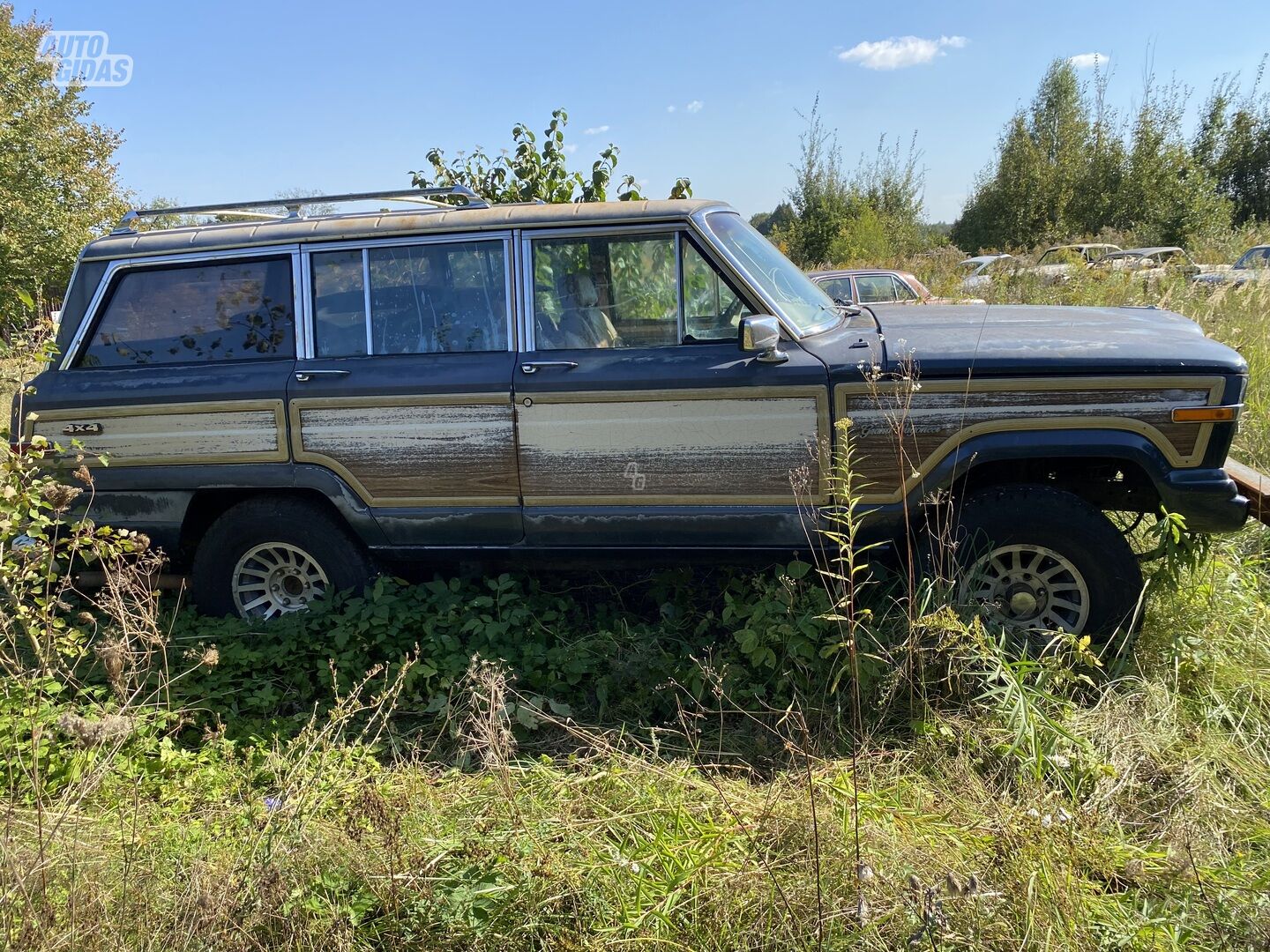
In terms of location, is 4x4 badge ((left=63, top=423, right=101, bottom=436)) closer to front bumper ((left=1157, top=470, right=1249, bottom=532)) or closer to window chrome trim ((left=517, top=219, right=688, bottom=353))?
window chrome trim ((left=517, top=219, right=688, bottom=353))

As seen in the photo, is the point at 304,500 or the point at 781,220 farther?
the point at 781,220

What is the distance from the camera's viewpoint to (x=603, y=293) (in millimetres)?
3969

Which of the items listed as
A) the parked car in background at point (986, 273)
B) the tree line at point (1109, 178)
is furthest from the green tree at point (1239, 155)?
the parked car in background at point (986, 273)

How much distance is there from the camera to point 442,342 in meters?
4.03

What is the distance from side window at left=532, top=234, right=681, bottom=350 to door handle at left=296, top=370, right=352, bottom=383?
3.11 feet

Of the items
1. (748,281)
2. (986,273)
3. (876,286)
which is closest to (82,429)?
(748,281)

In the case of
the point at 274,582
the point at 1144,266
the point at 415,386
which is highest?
the point at 1144,266

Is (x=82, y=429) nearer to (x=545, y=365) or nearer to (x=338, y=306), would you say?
(x=338, y=306)

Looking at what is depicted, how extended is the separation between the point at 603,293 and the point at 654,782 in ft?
7.25

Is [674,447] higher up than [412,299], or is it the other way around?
[412,299]

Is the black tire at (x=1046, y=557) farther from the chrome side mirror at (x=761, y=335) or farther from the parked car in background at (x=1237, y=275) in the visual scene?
the parked car in background at (x=1237, y=275)

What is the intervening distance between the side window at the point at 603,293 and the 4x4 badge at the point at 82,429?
2.28m

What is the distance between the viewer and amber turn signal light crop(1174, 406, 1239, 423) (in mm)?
3305

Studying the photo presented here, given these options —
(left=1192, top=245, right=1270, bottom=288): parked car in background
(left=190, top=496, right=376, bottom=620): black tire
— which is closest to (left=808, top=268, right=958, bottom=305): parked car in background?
(left=1192, top=245, right=1270, bottom=288): parked car in background
